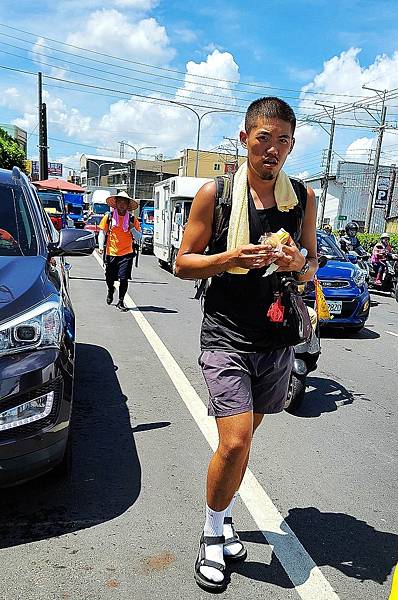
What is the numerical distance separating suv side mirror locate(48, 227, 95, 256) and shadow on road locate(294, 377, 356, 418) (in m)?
2.36

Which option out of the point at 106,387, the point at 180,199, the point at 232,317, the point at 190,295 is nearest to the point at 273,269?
the point at 232,317

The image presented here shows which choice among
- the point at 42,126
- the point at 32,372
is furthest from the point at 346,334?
the point at 42,126

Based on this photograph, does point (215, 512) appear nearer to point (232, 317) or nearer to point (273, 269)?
point (232, 317)

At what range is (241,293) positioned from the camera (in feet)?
8.44

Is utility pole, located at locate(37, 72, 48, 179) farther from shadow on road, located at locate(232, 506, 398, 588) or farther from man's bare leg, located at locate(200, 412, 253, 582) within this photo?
man's bare leg, located at locate(200, 412, 253, 582)

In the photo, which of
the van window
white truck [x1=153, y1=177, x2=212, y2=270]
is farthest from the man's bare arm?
the van window

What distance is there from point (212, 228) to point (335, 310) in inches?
255

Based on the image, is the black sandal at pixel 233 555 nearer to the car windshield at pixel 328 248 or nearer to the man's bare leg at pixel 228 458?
the man's bare leg at pixel 228 458

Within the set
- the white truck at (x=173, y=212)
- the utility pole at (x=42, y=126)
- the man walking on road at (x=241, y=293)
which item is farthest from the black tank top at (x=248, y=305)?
the utility pole at (x=42, y=126)

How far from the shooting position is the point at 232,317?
2592mm

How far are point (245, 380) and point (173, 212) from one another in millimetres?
15410

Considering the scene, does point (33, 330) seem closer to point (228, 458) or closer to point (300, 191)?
point (228, 458)

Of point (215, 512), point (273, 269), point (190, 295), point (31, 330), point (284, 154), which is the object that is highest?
point (284, 154)

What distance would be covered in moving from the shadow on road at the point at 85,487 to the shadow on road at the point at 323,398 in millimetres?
1425
